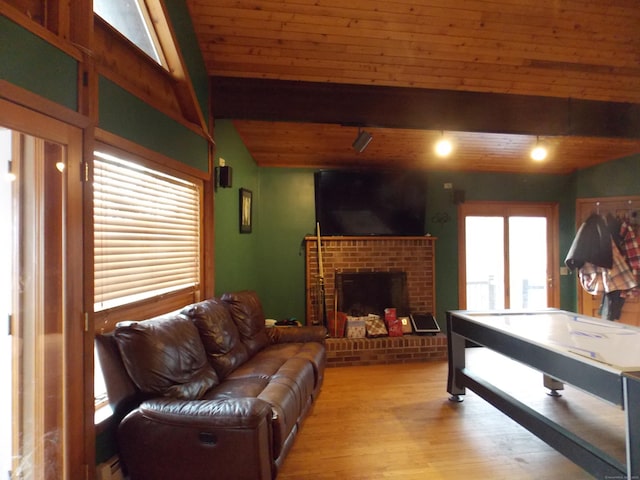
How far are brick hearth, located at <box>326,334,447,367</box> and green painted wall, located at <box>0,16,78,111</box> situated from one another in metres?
3.36

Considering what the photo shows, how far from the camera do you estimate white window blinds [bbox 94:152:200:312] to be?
1944 millimetres

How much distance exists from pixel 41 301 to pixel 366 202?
368cm

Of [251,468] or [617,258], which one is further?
[617,258]

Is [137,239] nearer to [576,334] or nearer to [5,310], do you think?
[5,310]

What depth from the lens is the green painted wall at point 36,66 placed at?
1.32m

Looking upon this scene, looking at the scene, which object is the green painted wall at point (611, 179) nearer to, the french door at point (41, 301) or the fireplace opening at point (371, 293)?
the fireplace opening at point (371, 293)

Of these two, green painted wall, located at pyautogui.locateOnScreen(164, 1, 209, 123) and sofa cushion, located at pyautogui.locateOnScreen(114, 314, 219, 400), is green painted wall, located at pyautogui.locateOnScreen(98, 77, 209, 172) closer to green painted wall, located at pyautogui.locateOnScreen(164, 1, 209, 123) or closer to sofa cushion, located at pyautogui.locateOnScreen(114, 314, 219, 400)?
green painted wall, located at pyautogui.locateOnScreen(164, 1, 209, 123)

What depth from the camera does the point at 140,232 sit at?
229cm

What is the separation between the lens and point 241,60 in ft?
10.2

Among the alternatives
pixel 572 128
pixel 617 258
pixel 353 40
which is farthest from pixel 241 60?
pixel 617 258

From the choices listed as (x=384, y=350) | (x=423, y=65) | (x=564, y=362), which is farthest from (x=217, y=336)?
(x=423, y=65)

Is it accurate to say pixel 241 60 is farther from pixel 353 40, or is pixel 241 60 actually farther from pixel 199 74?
pixel 353 40

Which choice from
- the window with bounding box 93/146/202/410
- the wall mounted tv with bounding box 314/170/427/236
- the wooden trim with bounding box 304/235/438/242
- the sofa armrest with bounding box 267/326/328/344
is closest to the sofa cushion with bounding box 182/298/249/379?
the window with bounding box 93/146/202/410

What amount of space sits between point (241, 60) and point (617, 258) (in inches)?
193
